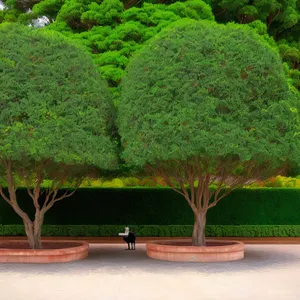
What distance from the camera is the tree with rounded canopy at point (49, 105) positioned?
53.9ft

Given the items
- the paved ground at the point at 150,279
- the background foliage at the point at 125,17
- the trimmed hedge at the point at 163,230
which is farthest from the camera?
the background foliage at the point at 125,17

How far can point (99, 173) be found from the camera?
69.9 ft

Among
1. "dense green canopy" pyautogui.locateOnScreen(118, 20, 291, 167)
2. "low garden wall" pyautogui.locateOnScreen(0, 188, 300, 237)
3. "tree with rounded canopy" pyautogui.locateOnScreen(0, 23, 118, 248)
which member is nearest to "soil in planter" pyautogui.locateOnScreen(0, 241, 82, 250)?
"tree with rounded canopy" pyautogui.locateOnScreen(0, 23, 118, 248)

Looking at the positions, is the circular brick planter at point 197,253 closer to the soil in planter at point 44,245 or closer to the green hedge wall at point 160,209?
the soil in planter at point 44,245

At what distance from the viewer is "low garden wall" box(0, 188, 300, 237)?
77.6 ft

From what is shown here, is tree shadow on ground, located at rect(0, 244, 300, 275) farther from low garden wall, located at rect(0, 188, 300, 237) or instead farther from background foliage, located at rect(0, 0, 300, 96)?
background foliage, located at rect(0, 0, 300, 96)

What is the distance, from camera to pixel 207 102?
16.6 metres

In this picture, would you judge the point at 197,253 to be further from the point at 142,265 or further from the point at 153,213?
the point at 153,213

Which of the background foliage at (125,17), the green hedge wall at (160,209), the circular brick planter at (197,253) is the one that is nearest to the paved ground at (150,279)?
the circular brick planter at (197,253)

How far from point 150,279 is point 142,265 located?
2.70 m

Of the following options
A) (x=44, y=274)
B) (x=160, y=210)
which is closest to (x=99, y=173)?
(x=160, y=210)

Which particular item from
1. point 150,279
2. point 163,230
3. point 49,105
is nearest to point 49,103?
point 49,105

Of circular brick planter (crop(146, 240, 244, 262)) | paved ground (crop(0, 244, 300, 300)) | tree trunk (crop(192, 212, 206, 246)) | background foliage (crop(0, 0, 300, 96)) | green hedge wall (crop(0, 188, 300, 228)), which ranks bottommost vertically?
paved ground (crop(0, 244, 300, 300))

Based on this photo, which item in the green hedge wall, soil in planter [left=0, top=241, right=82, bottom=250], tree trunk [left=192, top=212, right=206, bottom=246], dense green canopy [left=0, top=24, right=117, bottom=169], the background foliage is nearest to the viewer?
dense green canopy [left=0, top=24, right=117, bottom=169]
